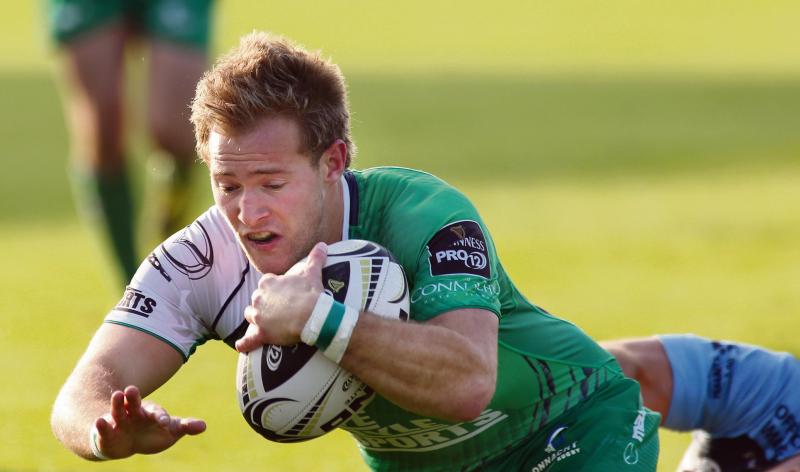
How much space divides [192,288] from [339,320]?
2.33 ft

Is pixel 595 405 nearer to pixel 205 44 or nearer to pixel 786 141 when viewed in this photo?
pixel 205 44

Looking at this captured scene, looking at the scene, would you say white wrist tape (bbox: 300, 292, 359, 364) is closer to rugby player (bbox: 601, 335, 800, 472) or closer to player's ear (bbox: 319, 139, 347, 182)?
player's ear (bbox: 319, 139, 347, 182)

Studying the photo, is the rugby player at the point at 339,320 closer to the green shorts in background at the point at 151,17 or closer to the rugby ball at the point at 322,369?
the rugby ball at the point at 322,369

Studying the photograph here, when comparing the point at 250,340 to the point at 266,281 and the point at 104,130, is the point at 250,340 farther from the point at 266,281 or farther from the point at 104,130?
the point at 104,130

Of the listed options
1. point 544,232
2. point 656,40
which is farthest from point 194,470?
point 656,40

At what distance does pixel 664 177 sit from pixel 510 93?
5503 mm

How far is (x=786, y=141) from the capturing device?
1490 centimetres

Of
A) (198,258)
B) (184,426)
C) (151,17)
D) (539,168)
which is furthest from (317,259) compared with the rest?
(539,168)

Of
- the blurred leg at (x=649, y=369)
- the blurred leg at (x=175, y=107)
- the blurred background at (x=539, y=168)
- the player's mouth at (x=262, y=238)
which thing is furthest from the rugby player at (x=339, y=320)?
the blurred leg at (x=175, y=107)

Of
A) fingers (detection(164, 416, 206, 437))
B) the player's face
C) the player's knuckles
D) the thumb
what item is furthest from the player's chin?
fingers (detection(164, 416, 206, 437))

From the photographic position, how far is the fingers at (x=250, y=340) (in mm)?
4129

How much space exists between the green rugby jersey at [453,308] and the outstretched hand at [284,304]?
40 cm

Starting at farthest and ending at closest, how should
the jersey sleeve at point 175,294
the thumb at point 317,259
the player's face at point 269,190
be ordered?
the jersey sleeve at point 175,294 < the player's face at point 269,190 < the thumb at point 317,259

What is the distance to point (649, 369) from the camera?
5598mm
